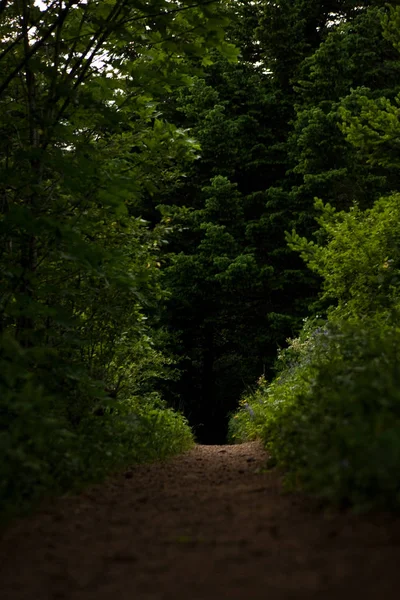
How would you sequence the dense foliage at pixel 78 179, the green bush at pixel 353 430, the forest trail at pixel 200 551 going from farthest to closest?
the dense foliage at pixel 78 179 < the green bush at pixel 353 430 < the forest trail at pixel 200 551

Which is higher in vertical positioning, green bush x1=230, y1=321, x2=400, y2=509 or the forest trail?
green bush x1=230, y1=321, x2=400, y2=509

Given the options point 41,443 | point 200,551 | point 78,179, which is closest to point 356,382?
point 200,551

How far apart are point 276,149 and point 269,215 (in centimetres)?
302

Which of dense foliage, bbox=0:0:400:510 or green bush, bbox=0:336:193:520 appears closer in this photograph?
green bush, bbox=0:336:193:520

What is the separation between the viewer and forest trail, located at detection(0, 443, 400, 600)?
259 cm

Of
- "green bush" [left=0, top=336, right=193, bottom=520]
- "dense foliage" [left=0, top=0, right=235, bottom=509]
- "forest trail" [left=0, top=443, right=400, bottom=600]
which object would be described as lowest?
"forest trail" [left=0, top=443, right=400, bottom=600]

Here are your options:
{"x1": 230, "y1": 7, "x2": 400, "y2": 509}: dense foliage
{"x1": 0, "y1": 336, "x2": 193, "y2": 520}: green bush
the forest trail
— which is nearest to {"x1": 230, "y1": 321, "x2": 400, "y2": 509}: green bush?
{"x1": 230, "y1": 7, "x2": 400, "y2": 509}: dense foliage

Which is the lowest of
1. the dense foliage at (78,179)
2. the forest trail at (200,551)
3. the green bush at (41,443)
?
the forest trail at (200,551)

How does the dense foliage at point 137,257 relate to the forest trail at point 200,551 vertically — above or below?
above

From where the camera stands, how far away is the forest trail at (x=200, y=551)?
2.59 metres

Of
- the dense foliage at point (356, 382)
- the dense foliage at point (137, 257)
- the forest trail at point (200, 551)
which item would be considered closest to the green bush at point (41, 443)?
the dense foliage at point (137, 257)

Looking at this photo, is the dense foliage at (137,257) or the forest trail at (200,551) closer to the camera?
the forest trail at (200,551)

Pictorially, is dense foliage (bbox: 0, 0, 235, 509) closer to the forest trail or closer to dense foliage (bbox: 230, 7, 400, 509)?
the forest trail

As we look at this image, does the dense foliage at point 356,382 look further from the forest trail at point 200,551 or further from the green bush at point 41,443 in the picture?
the green bush at point 41,443
